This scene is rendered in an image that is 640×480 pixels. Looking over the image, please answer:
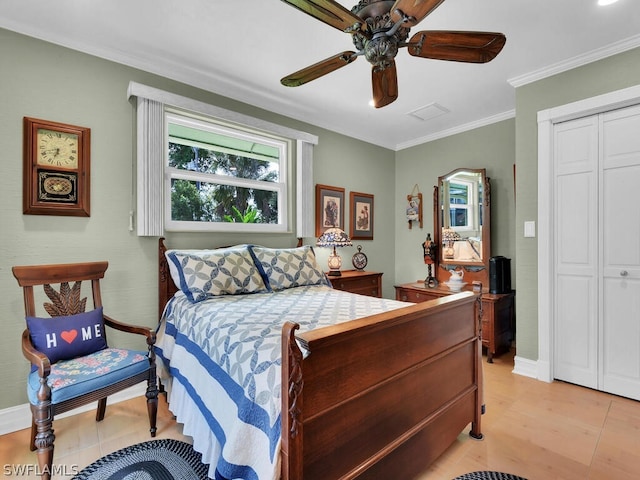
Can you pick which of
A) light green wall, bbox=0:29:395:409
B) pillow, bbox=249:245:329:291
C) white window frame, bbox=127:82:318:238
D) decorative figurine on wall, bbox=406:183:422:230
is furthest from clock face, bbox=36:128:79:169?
decorative figurine on wall, bbox=406:183:422:230

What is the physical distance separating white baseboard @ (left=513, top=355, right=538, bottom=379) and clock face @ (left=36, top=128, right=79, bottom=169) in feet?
12.8

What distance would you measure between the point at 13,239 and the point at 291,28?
7.50ft

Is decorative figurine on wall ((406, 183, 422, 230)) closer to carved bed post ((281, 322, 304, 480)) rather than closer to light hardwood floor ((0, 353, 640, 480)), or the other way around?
light hardwood floor ((0, 353, 640, 480))

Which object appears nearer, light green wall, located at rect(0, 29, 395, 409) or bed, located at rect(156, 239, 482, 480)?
bed, located at rect(156, 239, 482, 480)

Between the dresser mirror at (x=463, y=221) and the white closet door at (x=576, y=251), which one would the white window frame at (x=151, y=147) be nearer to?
the dresser mirror at (x=463, y=221)

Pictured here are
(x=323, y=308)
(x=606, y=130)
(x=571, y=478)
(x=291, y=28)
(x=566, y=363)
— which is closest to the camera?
(x=571, y=478)

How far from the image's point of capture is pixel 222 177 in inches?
122

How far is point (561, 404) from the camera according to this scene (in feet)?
7.83

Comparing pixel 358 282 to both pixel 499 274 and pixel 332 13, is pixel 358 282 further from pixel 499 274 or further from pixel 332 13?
pixel 332 13

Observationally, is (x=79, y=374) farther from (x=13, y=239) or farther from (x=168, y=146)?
(x=168, y=146)

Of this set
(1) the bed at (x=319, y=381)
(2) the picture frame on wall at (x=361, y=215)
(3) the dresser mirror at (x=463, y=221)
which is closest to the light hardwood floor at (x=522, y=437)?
(1) the bed at (x=319, y=381)

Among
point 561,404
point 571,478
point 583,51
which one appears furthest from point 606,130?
point 571,478

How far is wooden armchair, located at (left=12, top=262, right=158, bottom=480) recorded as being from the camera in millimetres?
1567

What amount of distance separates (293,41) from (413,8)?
4.27 feet
